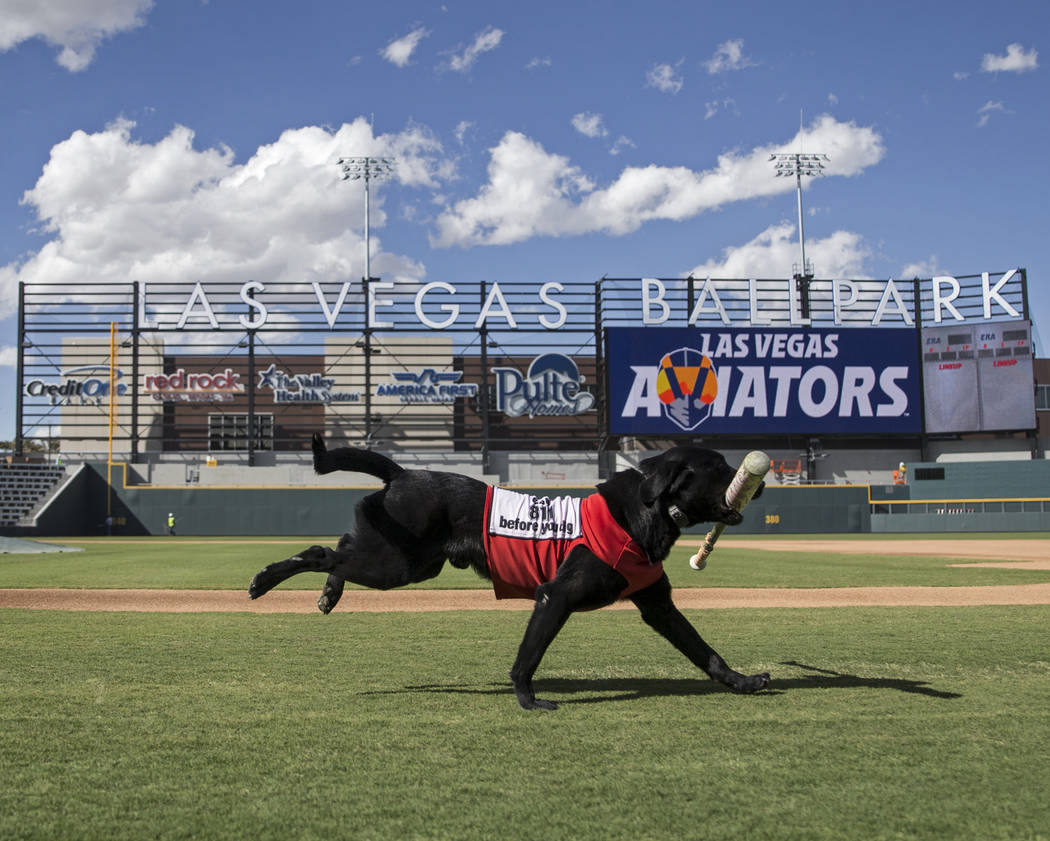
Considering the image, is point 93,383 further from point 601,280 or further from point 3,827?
point 3,827

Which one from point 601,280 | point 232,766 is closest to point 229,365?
point 601,280

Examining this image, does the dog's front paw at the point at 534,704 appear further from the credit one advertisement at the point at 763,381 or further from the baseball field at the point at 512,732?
the credit one advertisement at the point at 763,381

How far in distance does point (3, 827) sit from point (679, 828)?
7.30ft

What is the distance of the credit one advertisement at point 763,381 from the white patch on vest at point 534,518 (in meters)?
39.6

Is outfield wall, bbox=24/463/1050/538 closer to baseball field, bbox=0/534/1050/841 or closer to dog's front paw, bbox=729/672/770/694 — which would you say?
baseball field, bbox=0/534/1050/841

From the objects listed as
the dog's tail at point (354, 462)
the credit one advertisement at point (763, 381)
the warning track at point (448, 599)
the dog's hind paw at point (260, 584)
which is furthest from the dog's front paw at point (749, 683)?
the credit one advertisement at point (763, 381)

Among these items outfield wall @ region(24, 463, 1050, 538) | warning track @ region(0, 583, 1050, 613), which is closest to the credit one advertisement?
outfield wall @ region(24, 463, 1050, 538)

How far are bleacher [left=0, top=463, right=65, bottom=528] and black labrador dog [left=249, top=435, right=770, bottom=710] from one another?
4012 cm

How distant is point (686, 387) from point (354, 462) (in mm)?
40600

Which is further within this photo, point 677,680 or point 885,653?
point 885,653

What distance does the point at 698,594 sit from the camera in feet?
44.1

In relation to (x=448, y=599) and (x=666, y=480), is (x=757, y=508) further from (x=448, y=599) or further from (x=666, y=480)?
(x=666, y=480)

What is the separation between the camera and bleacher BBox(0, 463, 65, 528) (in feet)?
134

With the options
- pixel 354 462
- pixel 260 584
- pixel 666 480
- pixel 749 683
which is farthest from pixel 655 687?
pixel 260 584
